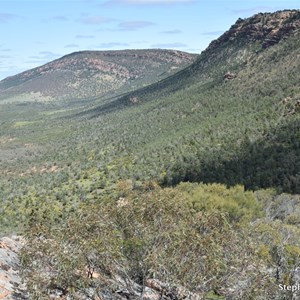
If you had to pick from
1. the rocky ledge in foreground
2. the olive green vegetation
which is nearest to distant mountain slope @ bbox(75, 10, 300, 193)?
the olive green vegetation

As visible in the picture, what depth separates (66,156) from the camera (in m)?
107

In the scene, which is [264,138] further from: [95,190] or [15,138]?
[15,138]

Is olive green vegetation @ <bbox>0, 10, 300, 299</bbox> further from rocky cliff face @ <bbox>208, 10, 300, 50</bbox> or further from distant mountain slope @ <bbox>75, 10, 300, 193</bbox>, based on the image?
rocky cliff face @ <bbox>208, 10, 300, 50</bbox>

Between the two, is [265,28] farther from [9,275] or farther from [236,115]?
[9,275]

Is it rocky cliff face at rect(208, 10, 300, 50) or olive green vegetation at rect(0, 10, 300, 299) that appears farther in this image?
rocky cliff face at rect(208, 10, 300, 50)

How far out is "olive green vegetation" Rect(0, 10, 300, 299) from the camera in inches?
587

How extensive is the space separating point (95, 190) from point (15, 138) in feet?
303

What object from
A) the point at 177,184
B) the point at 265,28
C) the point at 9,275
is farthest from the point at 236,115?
the point at 9,275

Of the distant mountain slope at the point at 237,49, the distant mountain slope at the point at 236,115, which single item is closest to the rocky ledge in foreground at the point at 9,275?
the distant mountain slope at the point at 236,115

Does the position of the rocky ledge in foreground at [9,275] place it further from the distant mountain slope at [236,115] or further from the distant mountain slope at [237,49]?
the distant mountain slope at [237,49]

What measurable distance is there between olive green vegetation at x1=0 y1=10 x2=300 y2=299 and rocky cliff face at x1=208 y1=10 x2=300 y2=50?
362 centimetres

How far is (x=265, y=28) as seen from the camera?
409ft

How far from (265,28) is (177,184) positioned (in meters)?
79.5

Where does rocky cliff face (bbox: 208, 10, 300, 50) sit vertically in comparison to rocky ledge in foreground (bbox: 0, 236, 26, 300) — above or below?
above
